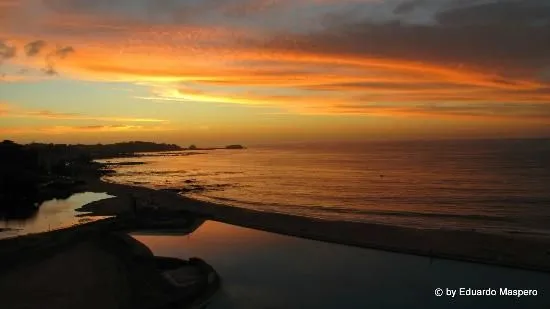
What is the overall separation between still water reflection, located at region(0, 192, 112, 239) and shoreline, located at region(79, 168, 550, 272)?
90.4 inches

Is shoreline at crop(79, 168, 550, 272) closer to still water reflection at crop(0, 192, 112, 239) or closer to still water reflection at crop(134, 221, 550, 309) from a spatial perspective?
still water reflection at crop(134, 221, 550, 309)

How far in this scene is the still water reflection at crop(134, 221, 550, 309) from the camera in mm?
18812

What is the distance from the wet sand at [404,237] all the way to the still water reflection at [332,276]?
45.2 inches

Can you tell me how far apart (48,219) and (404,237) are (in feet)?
93.7

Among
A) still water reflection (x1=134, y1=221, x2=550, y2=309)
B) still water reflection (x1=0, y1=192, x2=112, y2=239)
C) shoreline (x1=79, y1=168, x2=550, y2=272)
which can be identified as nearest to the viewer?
still water reflection (x1=134, y1=221, x2=550, y2=309)

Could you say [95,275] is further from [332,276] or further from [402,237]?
[402,237]

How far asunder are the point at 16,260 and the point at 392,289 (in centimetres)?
1732

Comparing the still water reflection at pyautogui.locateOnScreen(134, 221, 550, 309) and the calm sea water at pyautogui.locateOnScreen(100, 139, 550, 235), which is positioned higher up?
the calm sea water at pyautogui.locateOnScreen(100, 139, 550, 235)

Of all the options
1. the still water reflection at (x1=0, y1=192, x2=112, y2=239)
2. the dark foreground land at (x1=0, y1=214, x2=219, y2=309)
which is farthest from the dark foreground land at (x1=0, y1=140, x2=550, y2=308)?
the still water reflection at (x1=0, y1=192, x2=112, y2=239)

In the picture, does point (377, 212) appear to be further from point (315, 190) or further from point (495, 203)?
point (315, 190)

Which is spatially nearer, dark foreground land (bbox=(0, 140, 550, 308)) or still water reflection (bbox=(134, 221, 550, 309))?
dark foreground land (bbox=(0, 140, 550, 308))

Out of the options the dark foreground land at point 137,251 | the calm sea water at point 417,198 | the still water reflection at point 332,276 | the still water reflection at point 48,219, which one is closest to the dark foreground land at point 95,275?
the dark foreground land at point 137,251

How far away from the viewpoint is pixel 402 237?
105 ft

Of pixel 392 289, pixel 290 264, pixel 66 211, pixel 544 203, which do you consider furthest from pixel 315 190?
pixel 392 289
